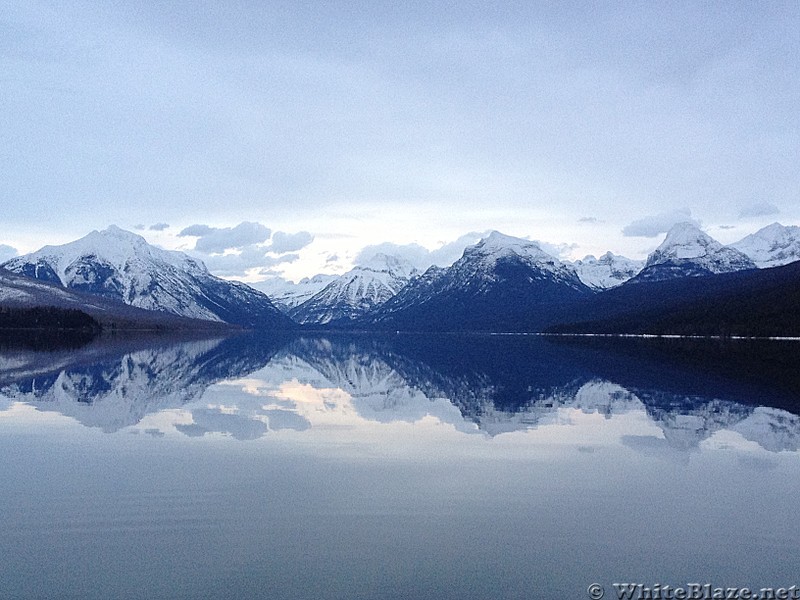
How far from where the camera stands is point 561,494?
2345cm

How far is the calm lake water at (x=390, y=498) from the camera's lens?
16047mm

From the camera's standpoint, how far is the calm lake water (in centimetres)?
1605

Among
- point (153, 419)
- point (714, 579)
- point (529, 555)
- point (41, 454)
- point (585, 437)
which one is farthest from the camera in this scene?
point (153, 419)

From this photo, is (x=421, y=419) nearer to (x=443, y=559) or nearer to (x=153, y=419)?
(x=153, y=419)

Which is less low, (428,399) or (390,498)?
(428,399)

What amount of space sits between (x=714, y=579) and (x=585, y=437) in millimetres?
19369

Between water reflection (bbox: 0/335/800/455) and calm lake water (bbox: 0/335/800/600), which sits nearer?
calm lake water (bbox: 0/335/800/600)

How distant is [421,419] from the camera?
4181 cm

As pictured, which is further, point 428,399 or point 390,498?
point 428,399

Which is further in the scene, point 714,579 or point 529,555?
point 529,555

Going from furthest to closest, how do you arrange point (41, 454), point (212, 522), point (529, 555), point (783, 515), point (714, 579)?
point (41, 454)
point (783, 515)
point (212, 522)
point (529, 555)
point (714, 579)

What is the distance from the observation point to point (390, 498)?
890 inches

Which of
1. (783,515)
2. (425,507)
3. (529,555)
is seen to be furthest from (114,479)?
(783,515)

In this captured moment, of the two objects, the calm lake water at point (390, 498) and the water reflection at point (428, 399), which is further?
the water reflection at point (428, 399)
